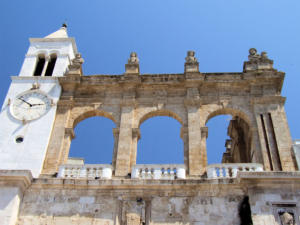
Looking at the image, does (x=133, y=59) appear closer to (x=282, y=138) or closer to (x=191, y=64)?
(x=191, y=64)

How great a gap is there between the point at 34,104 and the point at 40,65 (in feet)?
11.8

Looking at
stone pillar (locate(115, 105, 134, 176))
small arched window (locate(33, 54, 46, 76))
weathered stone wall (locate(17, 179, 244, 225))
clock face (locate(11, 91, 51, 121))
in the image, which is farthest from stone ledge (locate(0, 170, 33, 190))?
small arched window (locate(33, 54, 46, 76))

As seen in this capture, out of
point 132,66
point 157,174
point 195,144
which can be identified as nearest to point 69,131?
point 132,66

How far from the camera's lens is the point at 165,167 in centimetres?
1648

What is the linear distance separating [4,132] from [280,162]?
1187 cm

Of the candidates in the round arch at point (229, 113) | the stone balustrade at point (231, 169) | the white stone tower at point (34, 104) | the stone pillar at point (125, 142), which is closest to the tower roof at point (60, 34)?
the white stone tower at point (34, 104)

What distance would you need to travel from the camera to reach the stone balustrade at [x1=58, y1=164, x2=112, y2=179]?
16.5 m

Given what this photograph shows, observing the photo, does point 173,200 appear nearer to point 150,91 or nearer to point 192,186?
point 192,186

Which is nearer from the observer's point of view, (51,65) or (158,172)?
(158,172)

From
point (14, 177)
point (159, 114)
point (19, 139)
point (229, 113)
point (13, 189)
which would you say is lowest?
point (13, 189)

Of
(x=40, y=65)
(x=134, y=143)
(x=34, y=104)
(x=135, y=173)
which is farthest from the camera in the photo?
(x=40, y=65)

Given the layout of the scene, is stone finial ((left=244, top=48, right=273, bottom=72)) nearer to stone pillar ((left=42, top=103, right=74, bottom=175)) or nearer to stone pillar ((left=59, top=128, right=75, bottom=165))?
stone pillar ((left=59, top=128, right=75, bottom=165))

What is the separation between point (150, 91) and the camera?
20.2 meters

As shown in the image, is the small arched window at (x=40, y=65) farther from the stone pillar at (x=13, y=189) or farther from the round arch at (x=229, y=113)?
the round arch at (x=229, y=113)
